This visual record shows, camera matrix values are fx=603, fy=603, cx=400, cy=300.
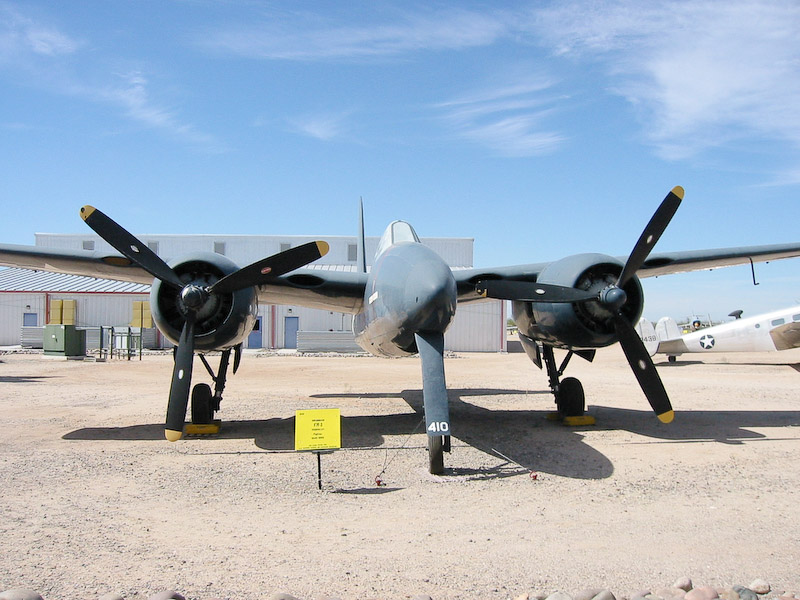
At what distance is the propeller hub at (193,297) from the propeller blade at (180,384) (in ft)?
0.95

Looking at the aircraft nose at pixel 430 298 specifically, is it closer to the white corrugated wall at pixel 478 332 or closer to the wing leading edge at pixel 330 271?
the wing leading edge at pixel 330 271

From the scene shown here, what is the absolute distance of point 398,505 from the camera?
6.47m

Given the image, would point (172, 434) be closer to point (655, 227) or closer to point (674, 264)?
point (655, 227)

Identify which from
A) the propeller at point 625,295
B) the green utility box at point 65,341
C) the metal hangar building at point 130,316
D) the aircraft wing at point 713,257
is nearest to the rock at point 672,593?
the propeller at point 625,295

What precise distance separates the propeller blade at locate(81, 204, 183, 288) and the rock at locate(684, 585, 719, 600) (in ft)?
25.7

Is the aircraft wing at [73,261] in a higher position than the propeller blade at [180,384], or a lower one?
higher

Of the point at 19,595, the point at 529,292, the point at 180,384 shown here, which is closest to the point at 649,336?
the point at 529,292

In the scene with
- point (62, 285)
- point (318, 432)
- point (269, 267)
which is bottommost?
point (318, 432)

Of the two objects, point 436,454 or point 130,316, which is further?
point 130,316

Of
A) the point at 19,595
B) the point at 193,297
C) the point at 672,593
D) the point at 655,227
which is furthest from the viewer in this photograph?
the point at 655,227

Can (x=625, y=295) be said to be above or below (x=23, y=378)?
above

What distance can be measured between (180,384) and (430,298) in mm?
3895

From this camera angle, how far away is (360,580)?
4477 millimetres

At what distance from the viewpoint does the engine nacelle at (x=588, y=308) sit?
1008 cm
